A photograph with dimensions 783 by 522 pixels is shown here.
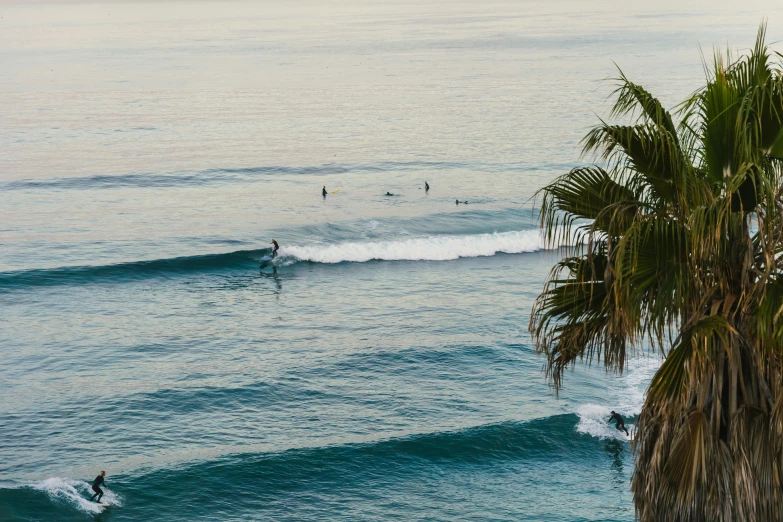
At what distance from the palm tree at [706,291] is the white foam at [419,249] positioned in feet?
136

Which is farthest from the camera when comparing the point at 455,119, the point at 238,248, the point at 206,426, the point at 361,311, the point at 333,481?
the point at 455,119

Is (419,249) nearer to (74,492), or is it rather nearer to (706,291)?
(74,492)

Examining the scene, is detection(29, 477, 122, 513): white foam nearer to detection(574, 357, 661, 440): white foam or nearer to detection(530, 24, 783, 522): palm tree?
detection(574, 357, 661, 440): white foam

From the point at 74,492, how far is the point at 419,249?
28.8 metres

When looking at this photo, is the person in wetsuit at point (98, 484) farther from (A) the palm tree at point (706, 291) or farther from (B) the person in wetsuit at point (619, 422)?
(A) the palm tree at point (706, 291)

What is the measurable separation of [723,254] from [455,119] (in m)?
80.1

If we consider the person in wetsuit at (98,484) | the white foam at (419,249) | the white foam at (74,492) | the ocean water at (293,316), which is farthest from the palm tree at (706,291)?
the white foam at (419,249)

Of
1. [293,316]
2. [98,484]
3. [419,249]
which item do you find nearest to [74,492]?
[98,484]

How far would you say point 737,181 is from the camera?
7680mm

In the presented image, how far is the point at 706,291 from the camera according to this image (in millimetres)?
8242

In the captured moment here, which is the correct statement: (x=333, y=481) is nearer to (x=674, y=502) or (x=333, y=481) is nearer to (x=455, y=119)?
(x=674, y=502)

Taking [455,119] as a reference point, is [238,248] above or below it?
below

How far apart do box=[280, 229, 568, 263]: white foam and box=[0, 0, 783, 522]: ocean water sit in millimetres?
143

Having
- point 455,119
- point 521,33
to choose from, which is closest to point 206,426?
point 455,119
